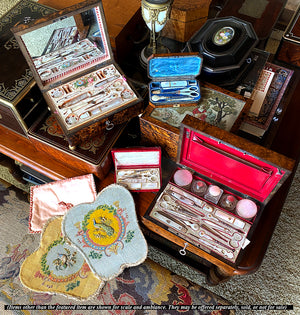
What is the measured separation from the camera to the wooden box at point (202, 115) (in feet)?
3.83

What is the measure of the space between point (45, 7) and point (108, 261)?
4.14 ft

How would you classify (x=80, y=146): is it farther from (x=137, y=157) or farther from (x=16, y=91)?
(x=16, y=91)

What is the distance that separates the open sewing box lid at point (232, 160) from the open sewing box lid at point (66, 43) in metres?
0.54

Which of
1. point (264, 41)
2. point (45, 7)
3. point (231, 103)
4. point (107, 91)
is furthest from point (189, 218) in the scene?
point (45, 7)

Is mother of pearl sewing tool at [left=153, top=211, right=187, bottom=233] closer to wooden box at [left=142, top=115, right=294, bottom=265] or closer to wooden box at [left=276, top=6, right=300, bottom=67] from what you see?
wooden box at [left=142, top=115, right=294, bottom=265]

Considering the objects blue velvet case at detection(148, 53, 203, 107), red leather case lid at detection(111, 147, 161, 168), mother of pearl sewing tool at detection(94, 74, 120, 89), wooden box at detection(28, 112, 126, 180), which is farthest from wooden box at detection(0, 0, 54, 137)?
blue velvet case at detection(148, 53, 203, 107)

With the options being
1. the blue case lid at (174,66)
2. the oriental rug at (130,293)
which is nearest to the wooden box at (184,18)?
the blue case lid at (174,66)

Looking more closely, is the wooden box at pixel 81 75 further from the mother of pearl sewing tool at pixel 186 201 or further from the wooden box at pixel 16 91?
the mother of pearl sewing tool at pixel 186 201

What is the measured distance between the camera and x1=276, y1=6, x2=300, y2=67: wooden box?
151cm

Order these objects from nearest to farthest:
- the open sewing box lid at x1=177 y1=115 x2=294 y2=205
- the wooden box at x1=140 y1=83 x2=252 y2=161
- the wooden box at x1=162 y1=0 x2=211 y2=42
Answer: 1. the open sewing box lid at x1=177 y1=115 x2=294 y2=205
2. the wooden box at x1=140 y1=83 x2=252 y2=161
3. the wooden box at x1=162 y1=0 x2=211 y2=42

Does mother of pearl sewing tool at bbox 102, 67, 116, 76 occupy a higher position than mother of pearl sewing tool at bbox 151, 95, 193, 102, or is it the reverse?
mother of pearl sewing tool at bbox 102, 67, 116, 76

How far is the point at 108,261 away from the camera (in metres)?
1.19

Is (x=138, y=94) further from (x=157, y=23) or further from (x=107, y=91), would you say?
(x=157, y=23)

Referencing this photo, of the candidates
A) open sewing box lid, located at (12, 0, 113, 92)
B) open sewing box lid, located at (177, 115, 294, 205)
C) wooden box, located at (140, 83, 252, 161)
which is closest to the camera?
open sewing box lid, located at (177, 115, 294, 205)
